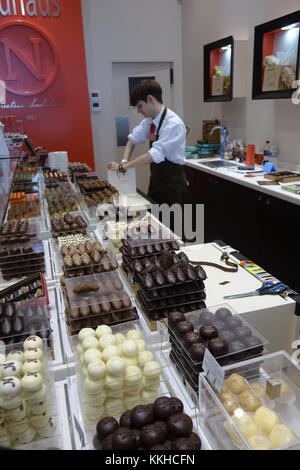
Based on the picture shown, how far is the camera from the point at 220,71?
5059 millimetres

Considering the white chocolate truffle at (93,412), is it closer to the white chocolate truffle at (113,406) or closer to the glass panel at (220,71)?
the white chocolate truffle at (113,406)

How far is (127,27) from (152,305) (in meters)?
5.88

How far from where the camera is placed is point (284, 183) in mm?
3703

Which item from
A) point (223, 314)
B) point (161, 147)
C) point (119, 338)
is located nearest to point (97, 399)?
point (119, 338)

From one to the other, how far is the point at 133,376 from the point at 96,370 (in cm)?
11

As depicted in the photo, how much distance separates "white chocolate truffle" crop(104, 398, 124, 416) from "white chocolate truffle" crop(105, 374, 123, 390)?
5cm

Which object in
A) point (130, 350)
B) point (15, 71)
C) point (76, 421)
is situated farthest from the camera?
point (15, 71)

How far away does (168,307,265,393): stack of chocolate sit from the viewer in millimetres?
1190

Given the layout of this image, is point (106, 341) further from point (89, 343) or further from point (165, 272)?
point (165, 272)

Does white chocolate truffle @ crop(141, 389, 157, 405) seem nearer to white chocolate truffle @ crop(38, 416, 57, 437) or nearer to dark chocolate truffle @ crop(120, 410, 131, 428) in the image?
dark chocolate truffle @ crop(120, 410, 131, 428)

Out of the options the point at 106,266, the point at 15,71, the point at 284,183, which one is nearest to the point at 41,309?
the point at 106,266

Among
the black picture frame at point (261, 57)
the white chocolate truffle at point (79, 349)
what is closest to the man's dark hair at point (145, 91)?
the black picture frame at point (261, 57)
